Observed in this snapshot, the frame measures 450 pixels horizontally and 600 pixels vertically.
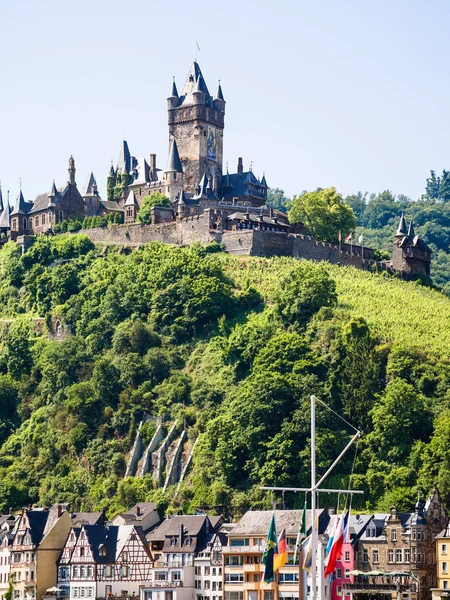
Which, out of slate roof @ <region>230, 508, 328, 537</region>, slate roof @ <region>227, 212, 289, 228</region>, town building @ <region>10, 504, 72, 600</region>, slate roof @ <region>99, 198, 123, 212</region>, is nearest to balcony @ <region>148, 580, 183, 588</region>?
slate roof @ <region>230, 508, 328, 537</region>

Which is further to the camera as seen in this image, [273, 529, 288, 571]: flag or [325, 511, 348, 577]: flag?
[273, 529, 288, 571]: flag

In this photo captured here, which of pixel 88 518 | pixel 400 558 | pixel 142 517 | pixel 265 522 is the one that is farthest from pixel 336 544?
pixel 88 518

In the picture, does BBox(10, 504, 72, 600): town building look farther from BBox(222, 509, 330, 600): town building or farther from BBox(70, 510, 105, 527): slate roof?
BBox(222, 509, 330, 600): town building

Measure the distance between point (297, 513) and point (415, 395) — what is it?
1756cm

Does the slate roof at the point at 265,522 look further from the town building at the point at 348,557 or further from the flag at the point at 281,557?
the flag at the point at 281,557

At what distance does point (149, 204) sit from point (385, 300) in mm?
31355

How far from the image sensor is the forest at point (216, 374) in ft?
341

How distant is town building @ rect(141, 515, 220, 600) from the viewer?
304ft

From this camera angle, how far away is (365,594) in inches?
3531

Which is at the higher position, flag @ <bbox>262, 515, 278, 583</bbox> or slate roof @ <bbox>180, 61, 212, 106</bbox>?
slate roof @ <bbox>180, 61, 212, 106</bbox>

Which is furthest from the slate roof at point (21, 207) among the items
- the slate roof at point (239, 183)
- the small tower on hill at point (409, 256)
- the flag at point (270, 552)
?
the flag at point (270, 552)

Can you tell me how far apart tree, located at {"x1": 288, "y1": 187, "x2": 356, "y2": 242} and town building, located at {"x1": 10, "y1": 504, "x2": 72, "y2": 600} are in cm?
5280

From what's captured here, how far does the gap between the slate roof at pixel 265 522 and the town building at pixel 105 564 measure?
6.81m

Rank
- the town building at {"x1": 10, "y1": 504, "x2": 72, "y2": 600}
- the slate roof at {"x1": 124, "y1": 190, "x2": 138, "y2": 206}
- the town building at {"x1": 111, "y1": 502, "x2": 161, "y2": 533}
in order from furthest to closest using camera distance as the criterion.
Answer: the slate roof at {"x1": 124, "y1": 190, "x2": 138, "y2": 206} → the town building at {"x1": 111, "y1": 502, "x2": 161, "y2": 533} → the town building at {"x1": 10, "y1": 504, "x2": 72, "y2": 600}
